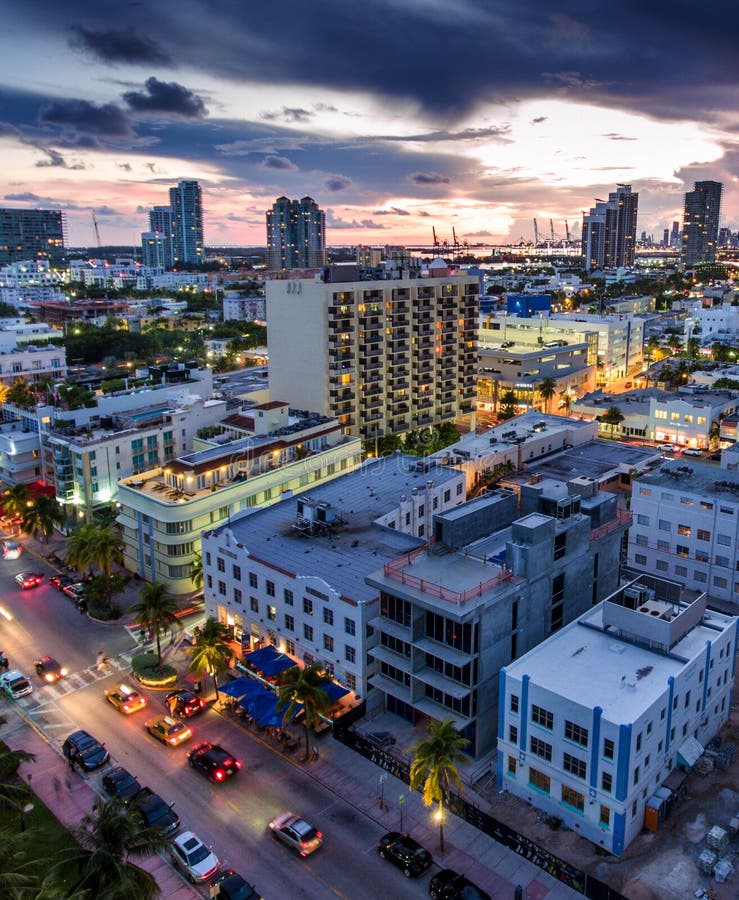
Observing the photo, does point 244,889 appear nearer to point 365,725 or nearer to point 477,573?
point 365,725

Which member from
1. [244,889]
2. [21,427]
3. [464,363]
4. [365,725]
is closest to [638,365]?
[464,363]

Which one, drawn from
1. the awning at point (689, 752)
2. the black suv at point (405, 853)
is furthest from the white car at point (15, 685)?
the awning at point (689, 752)

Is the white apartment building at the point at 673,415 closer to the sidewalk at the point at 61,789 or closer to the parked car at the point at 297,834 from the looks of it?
the parked car at the point at 297,834

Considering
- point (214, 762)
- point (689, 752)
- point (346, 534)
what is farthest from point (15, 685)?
point (689, 752)

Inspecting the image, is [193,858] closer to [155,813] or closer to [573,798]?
[155,813]

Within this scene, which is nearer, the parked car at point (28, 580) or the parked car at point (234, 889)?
the parked car at point (234, 889)
